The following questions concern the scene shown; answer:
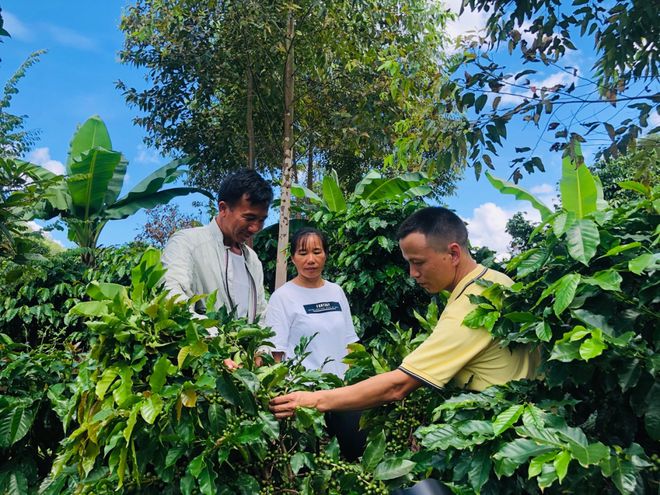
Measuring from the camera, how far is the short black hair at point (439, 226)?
7.85 feet

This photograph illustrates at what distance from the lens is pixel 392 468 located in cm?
197

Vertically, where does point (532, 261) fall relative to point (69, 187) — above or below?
below

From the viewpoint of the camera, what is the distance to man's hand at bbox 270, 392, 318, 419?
2.12 metres

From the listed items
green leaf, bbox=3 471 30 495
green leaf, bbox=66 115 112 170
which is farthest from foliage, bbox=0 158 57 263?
green leaf, bbox=66 115 112 170

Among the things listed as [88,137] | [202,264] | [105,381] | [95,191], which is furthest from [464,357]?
[88,137]

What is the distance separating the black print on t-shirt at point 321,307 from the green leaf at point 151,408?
2102mm

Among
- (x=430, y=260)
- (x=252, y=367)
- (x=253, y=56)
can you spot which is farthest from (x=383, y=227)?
(x=253, y=56)

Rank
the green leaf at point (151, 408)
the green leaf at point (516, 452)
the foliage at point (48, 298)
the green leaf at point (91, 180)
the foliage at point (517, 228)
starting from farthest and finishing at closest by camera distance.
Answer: the foliage at point (517, 228)
the green leaf at point (91, 180)
the foliage at point (48, 298)
the green leaf at point (151, 408)
the green leaf at point (516, 452)

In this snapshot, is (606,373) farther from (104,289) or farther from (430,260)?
(104,289)

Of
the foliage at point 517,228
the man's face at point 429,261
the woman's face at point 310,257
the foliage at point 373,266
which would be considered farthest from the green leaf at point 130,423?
the foliage at point 517,228

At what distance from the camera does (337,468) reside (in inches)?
82.4

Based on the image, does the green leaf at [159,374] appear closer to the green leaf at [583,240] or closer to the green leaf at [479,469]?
the green leaf at [479,469]

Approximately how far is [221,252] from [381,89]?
766cm

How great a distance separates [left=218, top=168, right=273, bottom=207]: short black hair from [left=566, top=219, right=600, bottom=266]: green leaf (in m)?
1.89
